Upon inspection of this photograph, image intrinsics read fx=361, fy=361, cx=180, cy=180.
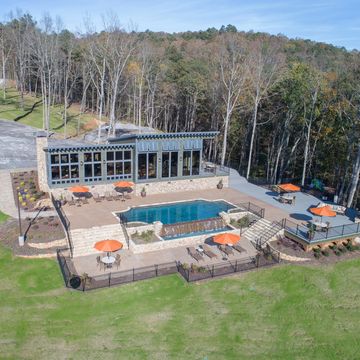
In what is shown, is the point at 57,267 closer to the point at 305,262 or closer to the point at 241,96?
the point at 305,262

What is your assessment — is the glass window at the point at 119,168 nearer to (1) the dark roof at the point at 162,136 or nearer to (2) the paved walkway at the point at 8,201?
(1) the dark roof at the point at 162,136

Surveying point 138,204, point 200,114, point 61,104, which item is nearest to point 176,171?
point 138,204

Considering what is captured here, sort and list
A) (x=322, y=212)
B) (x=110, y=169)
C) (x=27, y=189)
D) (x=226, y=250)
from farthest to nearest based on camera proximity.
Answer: (x=110, y=169) < (x=27, y=189) < (x=322, y=212) < (x=226, y=250)

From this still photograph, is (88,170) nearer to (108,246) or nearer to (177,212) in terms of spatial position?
(177,212)

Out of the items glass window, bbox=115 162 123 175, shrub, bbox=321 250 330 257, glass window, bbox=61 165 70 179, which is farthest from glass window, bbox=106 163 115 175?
shrub, bbox=321 250 330 257

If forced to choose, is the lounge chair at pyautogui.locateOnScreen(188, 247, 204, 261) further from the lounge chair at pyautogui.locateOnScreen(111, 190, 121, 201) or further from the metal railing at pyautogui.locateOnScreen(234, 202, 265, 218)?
the lounge chair at pyautogui.locateOnScreen(111, 190, 121, 201)

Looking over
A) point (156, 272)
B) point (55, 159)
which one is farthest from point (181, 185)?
point (156, 272)

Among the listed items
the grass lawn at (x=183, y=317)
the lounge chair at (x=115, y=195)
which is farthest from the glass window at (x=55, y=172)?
the grass lawn at (x=183, y=317)
